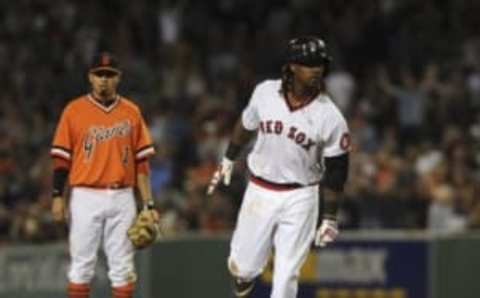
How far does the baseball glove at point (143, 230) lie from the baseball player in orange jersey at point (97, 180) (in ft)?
0.16

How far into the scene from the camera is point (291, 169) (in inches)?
475

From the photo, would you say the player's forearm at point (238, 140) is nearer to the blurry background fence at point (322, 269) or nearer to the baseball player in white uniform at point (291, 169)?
the baseball player in white uniform at point (291, 169)

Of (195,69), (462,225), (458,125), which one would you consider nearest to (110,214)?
(462,225)

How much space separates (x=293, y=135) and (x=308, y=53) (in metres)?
0.59

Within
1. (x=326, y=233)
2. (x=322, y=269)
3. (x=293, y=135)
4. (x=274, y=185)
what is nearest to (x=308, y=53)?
(x=293, y=135)

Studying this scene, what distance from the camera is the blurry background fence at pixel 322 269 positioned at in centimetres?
1650

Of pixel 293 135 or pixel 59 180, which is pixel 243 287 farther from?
pixel 59 180

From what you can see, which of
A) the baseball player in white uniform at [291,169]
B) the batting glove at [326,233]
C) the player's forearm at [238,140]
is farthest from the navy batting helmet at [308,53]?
the batting glove at [326,233]

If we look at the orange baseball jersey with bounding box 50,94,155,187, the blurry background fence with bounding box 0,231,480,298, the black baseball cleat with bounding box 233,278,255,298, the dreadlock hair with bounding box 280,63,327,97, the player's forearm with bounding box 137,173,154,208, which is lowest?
the blurry background fence with bounding box 0,231,480,298

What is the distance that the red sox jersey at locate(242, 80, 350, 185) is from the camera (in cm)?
1193

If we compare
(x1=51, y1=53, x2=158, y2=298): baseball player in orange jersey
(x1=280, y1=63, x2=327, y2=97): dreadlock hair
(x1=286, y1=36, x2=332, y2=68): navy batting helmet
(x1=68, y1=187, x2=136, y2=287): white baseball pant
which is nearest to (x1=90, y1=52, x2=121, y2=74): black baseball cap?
(x1=51, y1=53, x2=158, y2=298): baseball player in orange jersey

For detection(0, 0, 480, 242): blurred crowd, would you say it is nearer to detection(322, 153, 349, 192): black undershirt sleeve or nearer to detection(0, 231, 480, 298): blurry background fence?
detection(0, 231, 480, 298): blurry background fence

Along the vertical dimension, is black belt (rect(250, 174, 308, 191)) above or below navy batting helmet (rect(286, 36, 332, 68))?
below

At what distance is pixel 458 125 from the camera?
18.6 metres
